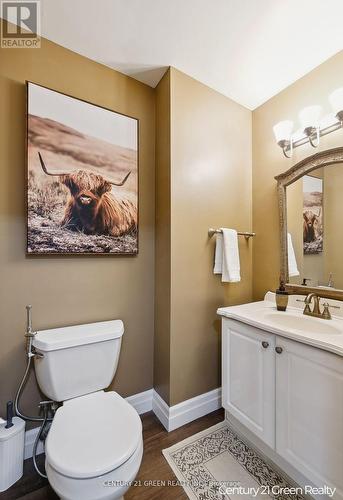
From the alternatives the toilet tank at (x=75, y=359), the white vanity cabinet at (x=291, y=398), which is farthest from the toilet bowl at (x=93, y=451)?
the white vanity cabinet at (x=291, y=398)

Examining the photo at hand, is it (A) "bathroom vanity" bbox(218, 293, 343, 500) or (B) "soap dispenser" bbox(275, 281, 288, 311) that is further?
(B) "soap dispenser" bbox(275, 281, 288, 311)

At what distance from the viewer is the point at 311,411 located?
1036mm

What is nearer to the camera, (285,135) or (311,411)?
(311,411)

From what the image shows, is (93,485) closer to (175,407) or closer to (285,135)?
(175,407)

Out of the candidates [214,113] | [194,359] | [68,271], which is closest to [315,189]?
[214,113]

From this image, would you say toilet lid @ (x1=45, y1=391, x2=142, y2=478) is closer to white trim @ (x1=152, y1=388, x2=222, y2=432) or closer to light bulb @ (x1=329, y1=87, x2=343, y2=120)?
white trim @ (x1=152, y1=388, x2=222, y2=432)

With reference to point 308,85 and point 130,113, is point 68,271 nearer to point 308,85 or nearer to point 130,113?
point 130,113

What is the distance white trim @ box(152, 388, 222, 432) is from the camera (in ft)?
5.06

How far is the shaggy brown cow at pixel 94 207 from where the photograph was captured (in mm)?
1410

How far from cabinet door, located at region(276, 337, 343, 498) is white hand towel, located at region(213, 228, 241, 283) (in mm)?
586

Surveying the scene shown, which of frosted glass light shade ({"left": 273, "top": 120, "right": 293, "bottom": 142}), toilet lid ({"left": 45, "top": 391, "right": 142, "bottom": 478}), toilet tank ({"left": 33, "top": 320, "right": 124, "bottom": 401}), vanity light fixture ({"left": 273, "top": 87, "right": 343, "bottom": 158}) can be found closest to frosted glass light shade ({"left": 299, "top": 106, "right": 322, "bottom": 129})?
vanity light fixture ({"left": 273, "top": 87, "right": 343, "bottom": 158})

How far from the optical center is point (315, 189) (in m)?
1.55

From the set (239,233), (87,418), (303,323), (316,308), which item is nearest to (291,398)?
(303,323)

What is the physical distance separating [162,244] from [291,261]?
0.97 metres
